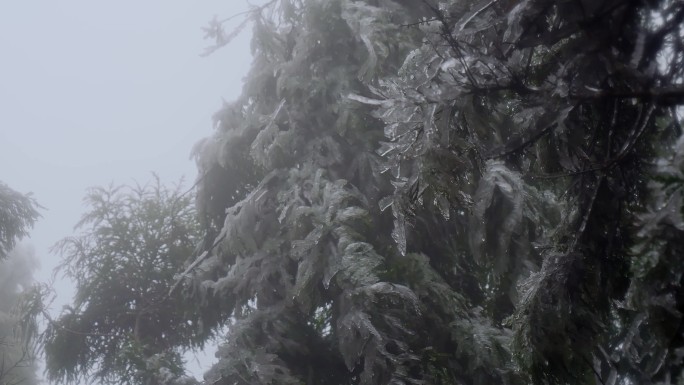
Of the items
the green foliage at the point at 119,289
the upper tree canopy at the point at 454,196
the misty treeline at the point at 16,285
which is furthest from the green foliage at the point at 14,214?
the upper tree canopy at the point at 454,196

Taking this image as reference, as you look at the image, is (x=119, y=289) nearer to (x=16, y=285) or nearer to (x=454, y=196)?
(x=454, y=196)

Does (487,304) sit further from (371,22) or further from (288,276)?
(371,22)

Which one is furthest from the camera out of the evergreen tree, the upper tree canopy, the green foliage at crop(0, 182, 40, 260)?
the evergreen tree

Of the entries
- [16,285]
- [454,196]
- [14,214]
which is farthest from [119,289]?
[16,285]

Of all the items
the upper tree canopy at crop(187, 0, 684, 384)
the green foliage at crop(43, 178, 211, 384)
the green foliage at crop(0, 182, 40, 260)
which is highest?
the green foliage at crop(0, 182, 40, 260)

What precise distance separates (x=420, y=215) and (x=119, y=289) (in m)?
5.97

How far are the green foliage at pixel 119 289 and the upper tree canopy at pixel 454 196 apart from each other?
2180mm

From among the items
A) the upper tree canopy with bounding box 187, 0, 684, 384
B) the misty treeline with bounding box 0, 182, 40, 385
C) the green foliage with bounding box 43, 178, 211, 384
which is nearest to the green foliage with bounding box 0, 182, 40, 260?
the misty treeline with bounding box 0, 182, 40, 385

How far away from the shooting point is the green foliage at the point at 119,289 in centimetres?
962

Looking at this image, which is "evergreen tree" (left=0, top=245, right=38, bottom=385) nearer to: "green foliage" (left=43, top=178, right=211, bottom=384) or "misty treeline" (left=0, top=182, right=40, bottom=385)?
"misty treeline" (left=0, top=182, right=40, bottom=385)

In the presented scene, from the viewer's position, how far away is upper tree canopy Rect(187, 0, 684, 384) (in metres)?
2.64

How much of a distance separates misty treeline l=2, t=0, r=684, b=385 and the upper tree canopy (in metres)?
0.02

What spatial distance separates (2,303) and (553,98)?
19359 millimetres

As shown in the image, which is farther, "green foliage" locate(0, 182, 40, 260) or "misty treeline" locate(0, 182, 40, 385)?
"green foliage" locate(0, 182, 40, 260)
